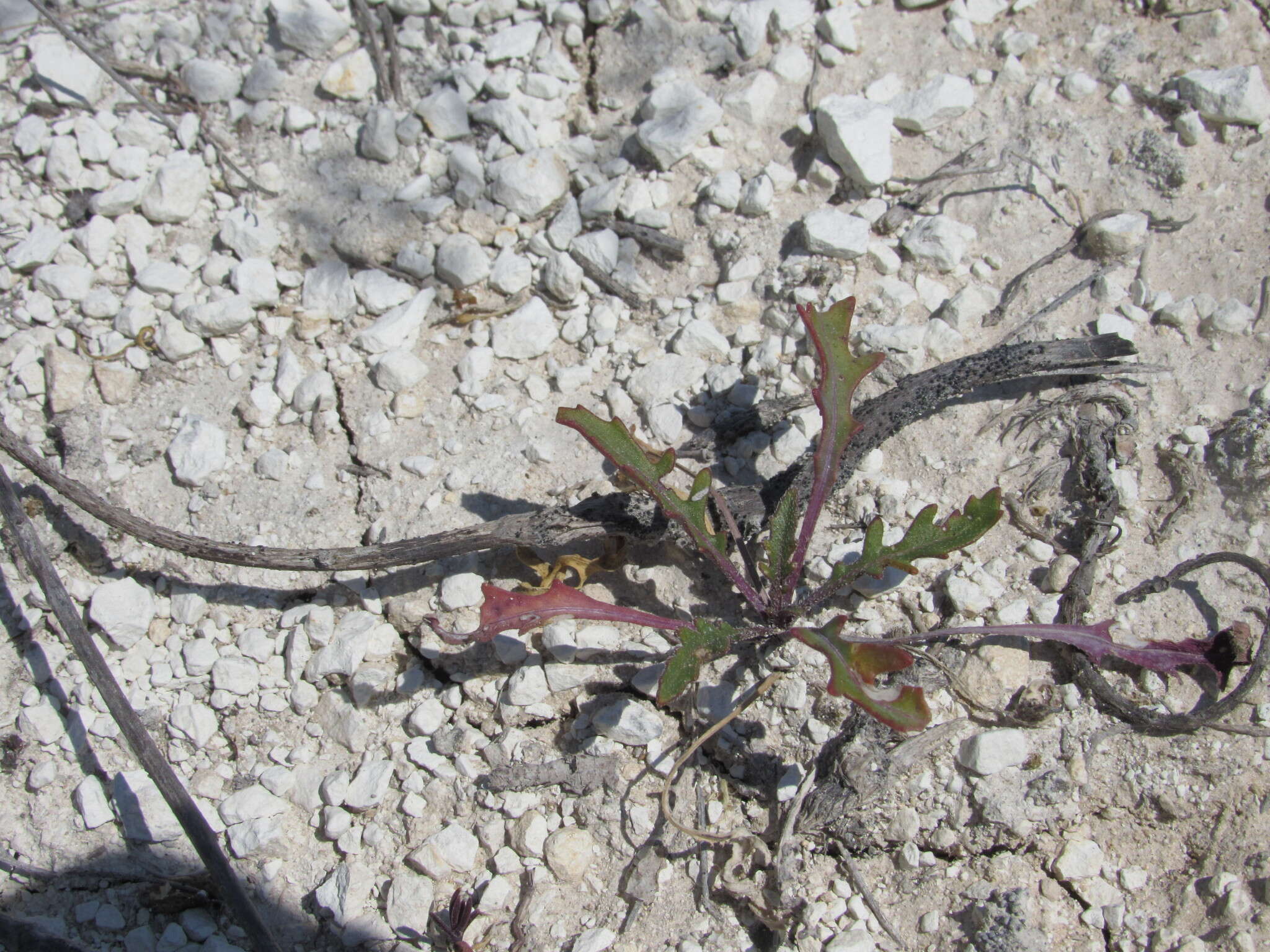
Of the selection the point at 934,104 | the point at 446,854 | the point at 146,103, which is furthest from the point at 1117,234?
the point at 146,103

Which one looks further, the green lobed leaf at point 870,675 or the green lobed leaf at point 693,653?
the green lobed leaf at point 693,653

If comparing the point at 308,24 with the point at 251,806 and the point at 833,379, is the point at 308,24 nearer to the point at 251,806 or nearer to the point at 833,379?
the point at 833,379

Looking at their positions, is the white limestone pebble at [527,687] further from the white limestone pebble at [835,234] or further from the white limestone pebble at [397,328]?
the white limestone pebble at [835,234]

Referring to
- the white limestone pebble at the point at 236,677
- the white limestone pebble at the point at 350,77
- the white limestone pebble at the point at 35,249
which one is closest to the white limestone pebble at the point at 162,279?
the white limestone pebble at the point at 35,249

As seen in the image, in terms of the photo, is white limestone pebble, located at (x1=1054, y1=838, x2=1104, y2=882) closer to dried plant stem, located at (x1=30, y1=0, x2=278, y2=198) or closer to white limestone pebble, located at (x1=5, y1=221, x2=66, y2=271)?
dried plant stem, located at (x1=30, y1=0, x2=278, y2=198)

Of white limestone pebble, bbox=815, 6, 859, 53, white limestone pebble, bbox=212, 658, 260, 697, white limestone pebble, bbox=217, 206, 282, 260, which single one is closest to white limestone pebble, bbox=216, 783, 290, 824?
Answer: white limestone pebble, bbox=212, 658, 260, 697

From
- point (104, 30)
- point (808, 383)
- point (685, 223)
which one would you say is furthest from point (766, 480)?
point (104, 30)

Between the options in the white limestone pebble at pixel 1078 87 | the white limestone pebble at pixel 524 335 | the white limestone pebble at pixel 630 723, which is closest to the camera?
the white limestone pebble at pixel 630 723

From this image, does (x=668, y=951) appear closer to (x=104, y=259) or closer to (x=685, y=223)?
(x=685, y=223)
